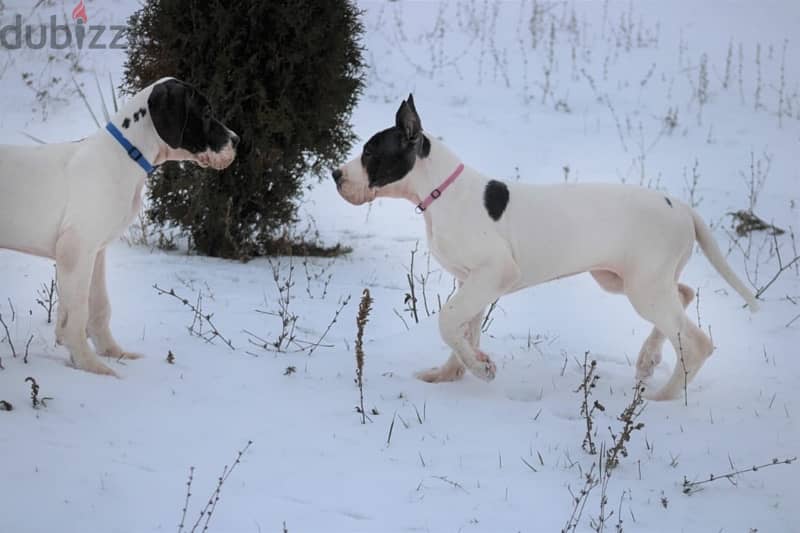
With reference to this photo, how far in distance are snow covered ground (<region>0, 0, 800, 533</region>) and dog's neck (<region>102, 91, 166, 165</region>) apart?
3.83 ft

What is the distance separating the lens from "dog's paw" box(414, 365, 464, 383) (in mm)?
5094

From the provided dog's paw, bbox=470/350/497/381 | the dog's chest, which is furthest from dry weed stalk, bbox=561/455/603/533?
the dog's chest

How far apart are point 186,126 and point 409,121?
1.17m

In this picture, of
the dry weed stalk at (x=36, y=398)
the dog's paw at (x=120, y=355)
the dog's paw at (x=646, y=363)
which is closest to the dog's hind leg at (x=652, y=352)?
the dog's paw at (x=646, y=363)

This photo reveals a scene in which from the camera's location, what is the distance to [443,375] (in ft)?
16.7

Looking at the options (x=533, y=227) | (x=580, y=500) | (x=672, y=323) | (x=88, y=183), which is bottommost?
(x=580, y=500)

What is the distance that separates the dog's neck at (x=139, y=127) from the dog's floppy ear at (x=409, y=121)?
1265mm

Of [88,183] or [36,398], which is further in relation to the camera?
[88,183]

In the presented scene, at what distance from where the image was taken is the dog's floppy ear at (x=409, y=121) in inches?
184

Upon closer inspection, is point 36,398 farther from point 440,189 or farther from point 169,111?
point 440,189

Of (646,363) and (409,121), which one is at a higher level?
(409,121)

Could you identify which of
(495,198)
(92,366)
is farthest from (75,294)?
(495,198)

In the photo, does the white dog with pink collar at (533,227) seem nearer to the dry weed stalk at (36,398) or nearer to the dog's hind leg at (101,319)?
the dog's hind leg at (101,319)

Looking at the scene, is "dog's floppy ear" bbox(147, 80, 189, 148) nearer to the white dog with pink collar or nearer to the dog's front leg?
the white dog with pink collar
